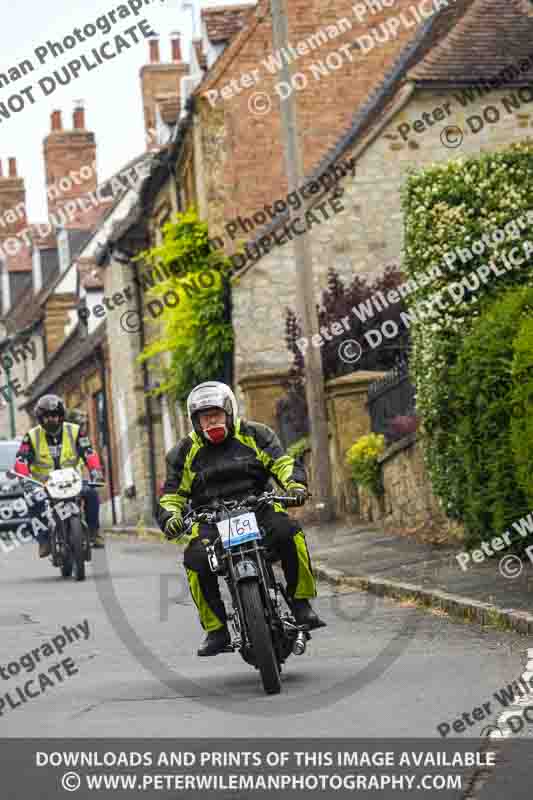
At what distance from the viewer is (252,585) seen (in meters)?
9.04

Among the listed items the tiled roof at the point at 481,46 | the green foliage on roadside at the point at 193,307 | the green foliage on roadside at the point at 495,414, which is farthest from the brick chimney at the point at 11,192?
the green foliage on roadside at the point at 495,414

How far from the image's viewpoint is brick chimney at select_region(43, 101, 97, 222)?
6131cm

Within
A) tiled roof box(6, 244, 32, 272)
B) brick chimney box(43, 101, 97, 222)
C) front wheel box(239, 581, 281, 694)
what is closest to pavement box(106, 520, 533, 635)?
front wheel box(239, 581, 281, 694)

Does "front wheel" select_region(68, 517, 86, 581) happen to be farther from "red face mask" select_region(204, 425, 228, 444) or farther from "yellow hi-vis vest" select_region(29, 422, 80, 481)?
"red face mask" select_region(204, 425, 228, 444)

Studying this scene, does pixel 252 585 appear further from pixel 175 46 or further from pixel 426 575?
pixel 175 46

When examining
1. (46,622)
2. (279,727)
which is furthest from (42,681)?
(46,622)

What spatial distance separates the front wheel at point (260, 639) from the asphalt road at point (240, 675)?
0.09 meters

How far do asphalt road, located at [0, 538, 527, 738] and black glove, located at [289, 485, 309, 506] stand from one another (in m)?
0.98

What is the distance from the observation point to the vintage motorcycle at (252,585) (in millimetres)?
8891

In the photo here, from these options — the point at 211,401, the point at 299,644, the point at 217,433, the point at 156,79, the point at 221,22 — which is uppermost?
the point at 156,79

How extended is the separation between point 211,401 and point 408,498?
990cm

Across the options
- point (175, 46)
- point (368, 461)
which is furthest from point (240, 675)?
point (175, 46)

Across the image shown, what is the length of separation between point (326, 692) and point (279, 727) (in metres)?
1.15
